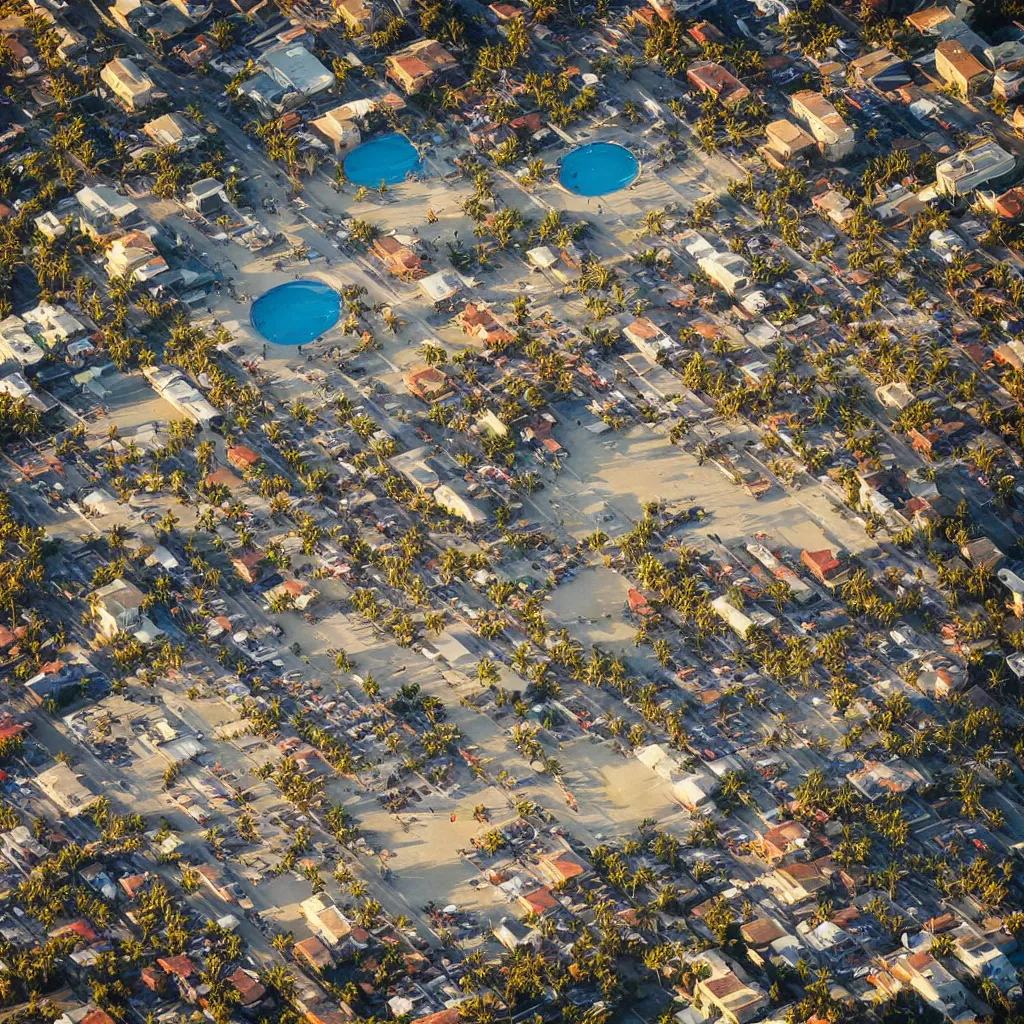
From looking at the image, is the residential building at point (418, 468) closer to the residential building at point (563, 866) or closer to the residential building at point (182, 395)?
the residential building at point (182, 395)

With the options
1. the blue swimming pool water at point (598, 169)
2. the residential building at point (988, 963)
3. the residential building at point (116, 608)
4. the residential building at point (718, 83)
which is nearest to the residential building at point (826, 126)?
the residential building at point (718, 83)

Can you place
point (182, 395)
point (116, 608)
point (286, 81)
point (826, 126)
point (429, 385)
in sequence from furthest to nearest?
point (286, 81) → point (826, 126) → point (429, 385) → point (182, 395) → point (116, 608)

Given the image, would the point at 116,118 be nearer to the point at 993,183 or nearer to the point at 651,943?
the point at 993,183

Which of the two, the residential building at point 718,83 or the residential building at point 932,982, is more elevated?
the residential building at point 718,83

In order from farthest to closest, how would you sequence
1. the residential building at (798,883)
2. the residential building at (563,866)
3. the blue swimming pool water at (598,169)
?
the blue swimming pool water at (598,169) < the residential building at (563,866) < the residential building at (798,883)

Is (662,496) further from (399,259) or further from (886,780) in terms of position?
(399,259)

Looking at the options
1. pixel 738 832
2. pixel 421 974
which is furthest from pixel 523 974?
pixel 738 832

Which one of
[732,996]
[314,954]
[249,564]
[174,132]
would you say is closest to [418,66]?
[174,132]
